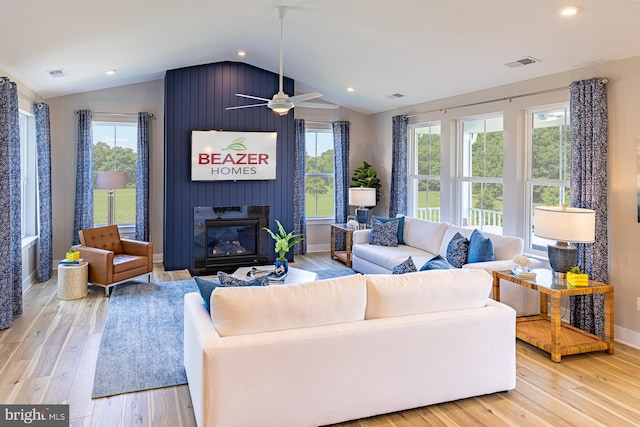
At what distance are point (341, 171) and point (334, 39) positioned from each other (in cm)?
343

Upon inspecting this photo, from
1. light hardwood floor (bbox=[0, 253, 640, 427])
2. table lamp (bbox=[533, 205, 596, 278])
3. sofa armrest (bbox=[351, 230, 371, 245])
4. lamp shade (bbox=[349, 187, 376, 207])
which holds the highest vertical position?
lamp shade (bbox=[349, 187, 376, 207])

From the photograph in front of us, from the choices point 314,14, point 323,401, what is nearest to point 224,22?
point 314,14

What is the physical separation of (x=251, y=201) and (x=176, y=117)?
5.73 feet

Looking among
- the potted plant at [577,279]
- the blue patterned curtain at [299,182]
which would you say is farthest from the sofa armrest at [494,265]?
the blue patterned curtain at [299,182]

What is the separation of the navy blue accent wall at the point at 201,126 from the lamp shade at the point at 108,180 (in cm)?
70

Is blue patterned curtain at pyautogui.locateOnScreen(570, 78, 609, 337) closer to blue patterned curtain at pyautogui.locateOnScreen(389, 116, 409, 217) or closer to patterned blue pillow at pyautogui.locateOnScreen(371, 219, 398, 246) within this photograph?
patterned blue pillow at pyautogui.locateOnScreen(371, 219, 398, 246)

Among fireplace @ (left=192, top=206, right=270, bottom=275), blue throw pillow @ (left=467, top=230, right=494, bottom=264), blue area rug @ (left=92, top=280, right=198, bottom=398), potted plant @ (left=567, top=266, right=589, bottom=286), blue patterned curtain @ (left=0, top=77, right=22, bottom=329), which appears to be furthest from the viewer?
fireplace @ (left=192, top=206, right=270, bottom=275)

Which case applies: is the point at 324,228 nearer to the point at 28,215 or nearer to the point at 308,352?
the point at 28,215

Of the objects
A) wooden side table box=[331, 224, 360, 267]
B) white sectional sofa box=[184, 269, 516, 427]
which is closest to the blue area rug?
white sectional sofa box=[184, 269, 516, 427]

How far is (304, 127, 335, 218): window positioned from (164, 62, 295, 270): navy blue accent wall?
1193mm

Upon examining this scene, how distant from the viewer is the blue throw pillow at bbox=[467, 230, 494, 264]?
4879mm

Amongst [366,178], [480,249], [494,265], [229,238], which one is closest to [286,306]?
[494,265]

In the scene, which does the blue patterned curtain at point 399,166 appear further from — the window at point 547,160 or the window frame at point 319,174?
the window at point 547,160

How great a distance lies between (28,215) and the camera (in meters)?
6.23
